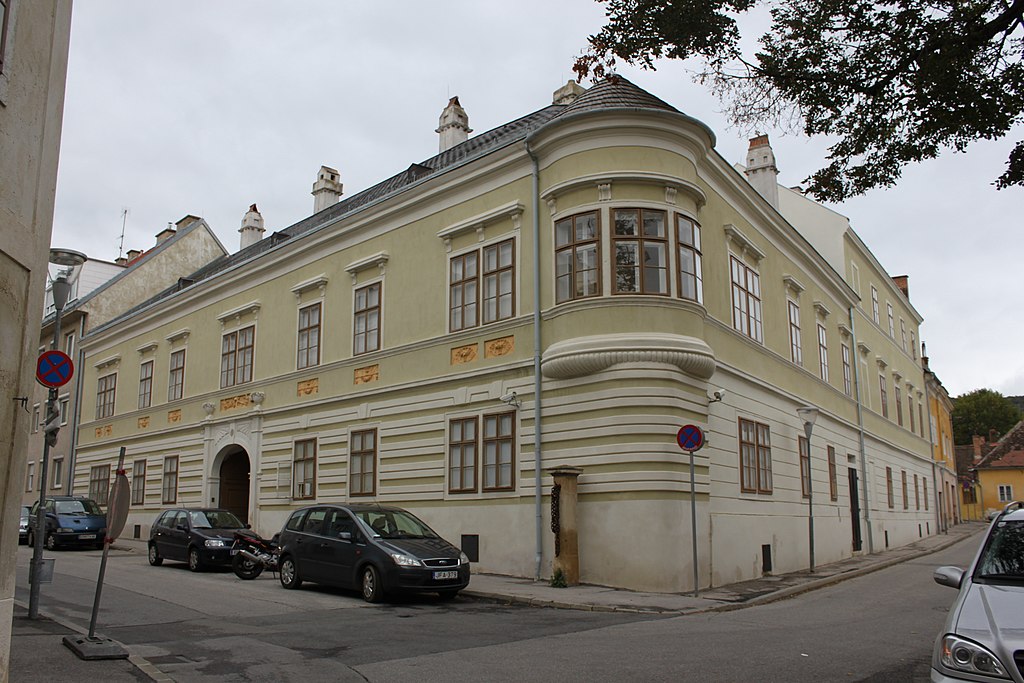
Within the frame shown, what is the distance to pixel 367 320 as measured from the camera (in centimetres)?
2294

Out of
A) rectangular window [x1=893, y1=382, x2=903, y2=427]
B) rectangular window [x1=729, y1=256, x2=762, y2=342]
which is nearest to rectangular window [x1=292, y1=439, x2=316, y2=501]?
rectangular window [x1=729, y1=256, x2=762, y2=342]

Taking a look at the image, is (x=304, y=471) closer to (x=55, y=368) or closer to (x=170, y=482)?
(x=170, y=482)

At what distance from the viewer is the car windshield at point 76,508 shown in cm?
2695

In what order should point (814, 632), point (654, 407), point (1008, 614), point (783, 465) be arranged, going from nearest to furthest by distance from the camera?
point (1008, 614) → point (814, 632) → point (654, 407) → point (783, 465)

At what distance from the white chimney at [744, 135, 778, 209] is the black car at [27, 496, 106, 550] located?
78.5 ft

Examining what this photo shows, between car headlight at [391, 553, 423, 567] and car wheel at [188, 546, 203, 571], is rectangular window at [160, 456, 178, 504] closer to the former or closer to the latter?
car wheel at [188, 546, 203, 571]

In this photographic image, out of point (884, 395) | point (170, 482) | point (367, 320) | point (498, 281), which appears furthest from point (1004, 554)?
point (884, 395)

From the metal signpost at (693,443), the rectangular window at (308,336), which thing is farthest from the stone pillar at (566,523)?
the rectangular window at (308,336)

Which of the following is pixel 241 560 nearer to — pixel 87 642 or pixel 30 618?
pixel 30 618

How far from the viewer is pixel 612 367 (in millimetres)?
16688

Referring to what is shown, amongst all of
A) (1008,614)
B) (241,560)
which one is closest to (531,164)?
(241,560)

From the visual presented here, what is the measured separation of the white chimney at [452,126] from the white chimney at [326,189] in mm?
7240

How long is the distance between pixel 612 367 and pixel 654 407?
1111mm

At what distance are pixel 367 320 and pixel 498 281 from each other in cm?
501
